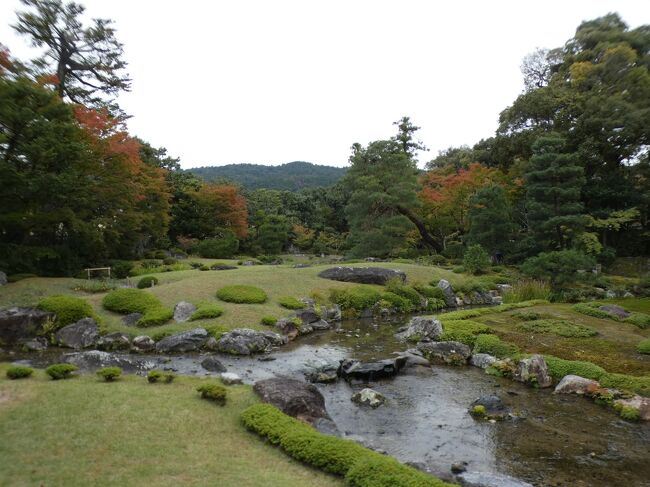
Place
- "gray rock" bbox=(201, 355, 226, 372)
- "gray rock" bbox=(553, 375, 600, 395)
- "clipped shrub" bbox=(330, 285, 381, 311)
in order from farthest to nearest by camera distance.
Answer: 1. "clipped shrub" bbox=(330, 285, 381, 311)
2. "gray rock" bbox=(201, 355, 226, 372)
3. "gray rock" bbox=(553, 375, 600, 395)

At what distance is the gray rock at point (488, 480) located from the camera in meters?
6.14

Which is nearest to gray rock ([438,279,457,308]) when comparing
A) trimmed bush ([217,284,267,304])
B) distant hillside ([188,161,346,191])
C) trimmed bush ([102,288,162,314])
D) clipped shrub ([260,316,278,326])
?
trimmed bush ([217,284,267,304])

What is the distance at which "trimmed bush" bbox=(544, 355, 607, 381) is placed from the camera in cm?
1056

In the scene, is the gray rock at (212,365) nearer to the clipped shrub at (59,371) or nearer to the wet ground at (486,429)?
the wet ground at (486,429)

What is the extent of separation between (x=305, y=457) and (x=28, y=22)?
101ft

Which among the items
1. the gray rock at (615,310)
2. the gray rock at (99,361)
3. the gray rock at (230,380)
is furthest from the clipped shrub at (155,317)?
the gray rock at (615,310)

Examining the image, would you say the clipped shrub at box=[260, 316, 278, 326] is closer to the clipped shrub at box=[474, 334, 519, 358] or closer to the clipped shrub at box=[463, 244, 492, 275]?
the clipped shrub at box=[474, 334, 519, 358]

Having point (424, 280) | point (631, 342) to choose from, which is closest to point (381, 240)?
point (424, 280)

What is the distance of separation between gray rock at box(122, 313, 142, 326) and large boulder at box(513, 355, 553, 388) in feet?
41.8

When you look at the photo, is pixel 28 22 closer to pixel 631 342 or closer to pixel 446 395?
pixel 446 395

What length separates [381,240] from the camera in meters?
32.8

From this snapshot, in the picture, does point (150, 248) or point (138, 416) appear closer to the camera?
point (138, 416)

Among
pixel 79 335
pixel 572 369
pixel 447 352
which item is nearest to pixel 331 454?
pixel 572 369

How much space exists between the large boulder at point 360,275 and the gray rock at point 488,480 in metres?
16.9
